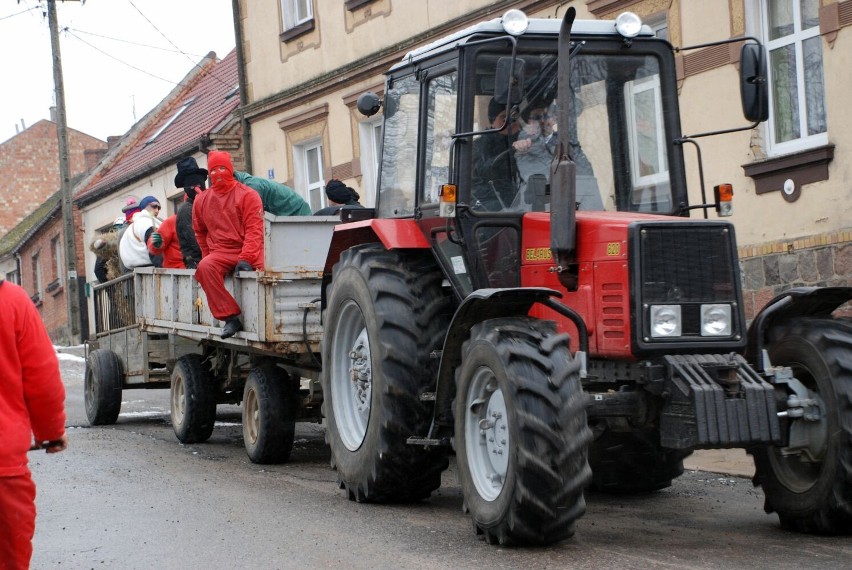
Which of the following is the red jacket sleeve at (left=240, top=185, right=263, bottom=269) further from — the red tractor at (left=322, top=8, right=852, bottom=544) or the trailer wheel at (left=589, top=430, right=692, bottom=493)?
the trailer wheel at (left=589, top=430, right=692, bottom=493)

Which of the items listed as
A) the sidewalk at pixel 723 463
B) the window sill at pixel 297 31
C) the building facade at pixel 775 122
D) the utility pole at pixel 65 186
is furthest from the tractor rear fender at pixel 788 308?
the utility pole at pixel 65 186

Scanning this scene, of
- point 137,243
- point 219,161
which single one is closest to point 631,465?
point 219,161

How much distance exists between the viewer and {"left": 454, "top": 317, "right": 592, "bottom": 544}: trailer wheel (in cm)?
626

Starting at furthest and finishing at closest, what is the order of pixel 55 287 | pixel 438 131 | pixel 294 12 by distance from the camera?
pixel 55 287 < pixel 294 12 < pixel 438 131

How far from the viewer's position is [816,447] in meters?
6.78

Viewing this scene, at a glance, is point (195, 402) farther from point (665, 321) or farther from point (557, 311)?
point (665, 321)

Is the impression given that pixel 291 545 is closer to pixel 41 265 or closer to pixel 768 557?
A: pixel 768 557

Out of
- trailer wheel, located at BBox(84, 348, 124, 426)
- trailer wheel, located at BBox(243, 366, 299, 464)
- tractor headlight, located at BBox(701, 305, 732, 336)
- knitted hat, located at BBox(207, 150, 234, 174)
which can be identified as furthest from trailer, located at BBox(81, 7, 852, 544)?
trailer wheel, located at BBox(84, 348, 124, 426)

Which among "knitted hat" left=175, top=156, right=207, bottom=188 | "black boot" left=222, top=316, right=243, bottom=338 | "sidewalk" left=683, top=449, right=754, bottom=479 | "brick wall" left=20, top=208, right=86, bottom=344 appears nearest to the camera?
"sidewalk" left=683, top=449, right=754, bottom=479

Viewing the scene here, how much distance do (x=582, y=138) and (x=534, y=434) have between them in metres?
2.13

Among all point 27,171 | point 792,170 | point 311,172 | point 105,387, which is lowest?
point 105,387

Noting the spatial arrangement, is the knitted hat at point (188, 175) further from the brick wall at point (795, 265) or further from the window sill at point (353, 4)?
the window sill at point (353, 4)

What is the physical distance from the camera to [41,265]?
43.6 metres

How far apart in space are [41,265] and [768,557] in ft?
131
